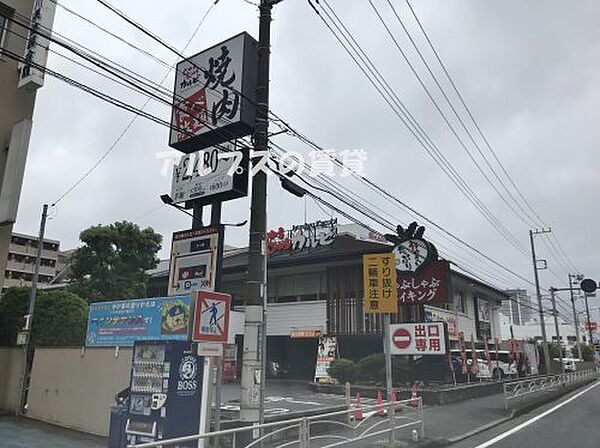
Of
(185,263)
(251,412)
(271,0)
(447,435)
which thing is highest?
(271,0)

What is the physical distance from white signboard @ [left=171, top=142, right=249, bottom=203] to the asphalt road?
7.76 meters

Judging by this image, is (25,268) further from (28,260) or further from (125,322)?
(125,322)

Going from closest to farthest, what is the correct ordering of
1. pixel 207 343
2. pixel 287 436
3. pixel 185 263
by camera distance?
pixel 207 343
pixel 287 436
pixel 185 263

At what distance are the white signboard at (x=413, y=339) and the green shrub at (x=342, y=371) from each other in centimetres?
931

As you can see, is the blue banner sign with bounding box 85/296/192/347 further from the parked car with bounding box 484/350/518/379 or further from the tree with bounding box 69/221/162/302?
the parked car with bounding box 484/350/518/379

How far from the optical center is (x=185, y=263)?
11.4m

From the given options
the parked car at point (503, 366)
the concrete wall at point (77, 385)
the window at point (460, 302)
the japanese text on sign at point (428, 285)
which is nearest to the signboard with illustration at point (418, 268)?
the japanese text on sign at point (428, 285)

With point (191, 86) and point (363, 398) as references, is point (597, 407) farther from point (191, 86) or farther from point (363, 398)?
point (191, 86)

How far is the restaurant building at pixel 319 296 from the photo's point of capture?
26.5 metres

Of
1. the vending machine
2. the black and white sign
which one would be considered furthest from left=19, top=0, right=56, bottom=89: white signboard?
the black and white sign

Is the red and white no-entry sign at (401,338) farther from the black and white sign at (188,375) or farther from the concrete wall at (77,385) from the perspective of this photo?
the concrete wall at (77,385)

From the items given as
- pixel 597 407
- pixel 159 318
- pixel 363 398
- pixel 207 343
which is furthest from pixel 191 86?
pixel 597 407

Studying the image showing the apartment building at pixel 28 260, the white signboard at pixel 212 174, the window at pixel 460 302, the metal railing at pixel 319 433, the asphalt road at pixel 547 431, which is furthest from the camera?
the apartment building at pixel 28 260

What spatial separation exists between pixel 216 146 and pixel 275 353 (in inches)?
810
